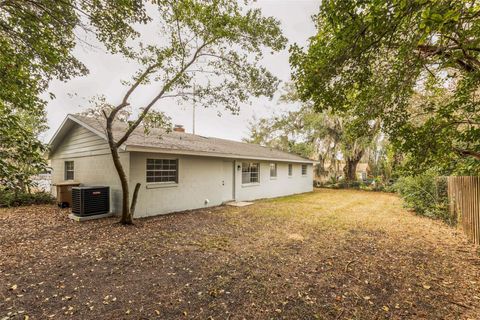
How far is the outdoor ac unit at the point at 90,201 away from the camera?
7074mm

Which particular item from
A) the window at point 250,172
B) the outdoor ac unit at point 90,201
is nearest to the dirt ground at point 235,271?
the outdoor ac unit at point 90,201

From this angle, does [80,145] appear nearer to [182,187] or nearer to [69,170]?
[69,170]

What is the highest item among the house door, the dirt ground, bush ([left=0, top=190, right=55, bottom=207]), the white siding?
the white siding

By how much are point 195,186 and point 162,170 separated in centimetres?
162

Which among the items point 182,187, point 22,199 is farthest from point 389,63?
point 22,199

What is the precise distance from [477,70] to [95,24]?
7548 millimetres

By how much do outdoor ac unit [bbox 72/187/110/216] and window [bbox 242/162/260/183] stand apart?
6.75 metres

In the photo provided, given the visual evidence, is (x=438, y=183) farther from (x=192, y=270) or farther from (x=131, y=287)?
(x=131, y=287)

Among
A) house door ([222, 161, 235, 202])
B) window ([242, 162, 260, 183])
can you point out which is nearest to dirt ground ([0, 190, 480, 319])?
house door ([222, 161, 235, 202])

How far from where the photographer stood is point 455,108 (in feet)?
12.5

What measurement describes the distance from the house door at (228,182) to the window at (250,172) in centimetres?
122

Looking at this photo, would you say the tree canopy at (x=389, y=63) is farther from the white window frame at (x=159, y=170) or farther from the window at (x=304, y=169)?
the window at (x=304, y=169)

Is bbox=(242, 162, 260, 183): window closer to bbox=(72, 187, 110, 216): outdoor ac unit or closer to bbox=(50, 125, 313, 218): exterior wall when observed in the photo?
bbox=(50, 125, 313, 218): exterior wall

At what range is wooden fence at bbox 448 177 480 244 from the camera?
16.4ft
